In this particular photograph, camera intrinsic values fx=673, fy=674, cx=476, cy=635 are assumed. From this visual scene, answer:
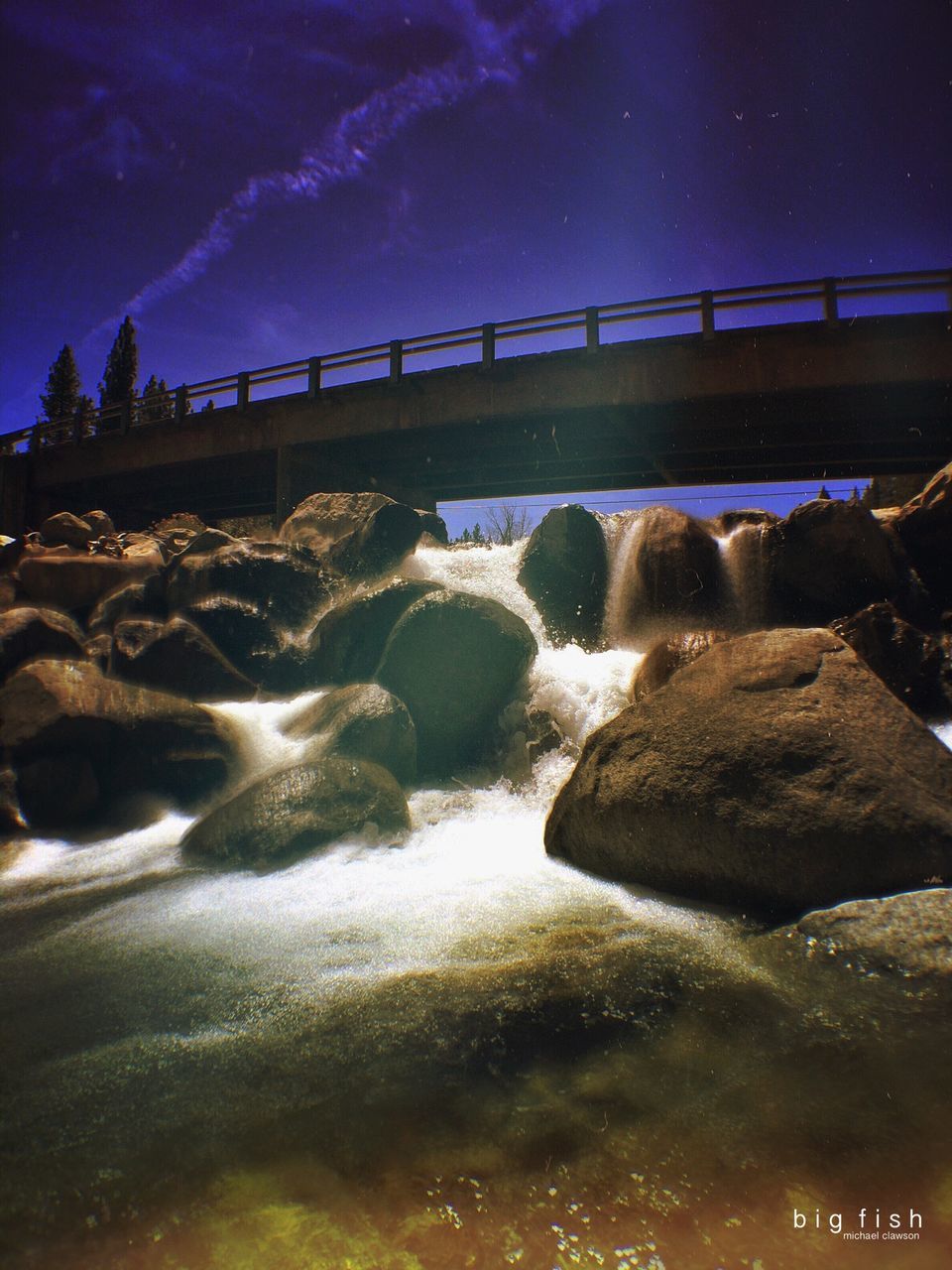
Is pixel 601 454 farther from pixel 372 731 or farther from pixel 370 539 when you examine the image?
pixel 372 731

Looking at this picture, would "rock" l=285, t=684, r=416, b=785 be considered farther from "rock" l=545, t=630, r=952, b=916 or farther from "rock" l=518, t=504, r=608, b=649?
"rock" l=518, t=504, r=608, b=649

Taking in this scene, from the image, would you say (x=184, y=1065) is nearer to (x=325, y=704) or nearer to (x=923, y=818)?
(x=923, y=818)

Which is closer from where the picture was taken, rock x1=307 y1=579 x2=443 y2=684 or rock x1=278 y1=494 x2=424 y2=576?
rock x1=307 y1=579 x2=443 y2=684

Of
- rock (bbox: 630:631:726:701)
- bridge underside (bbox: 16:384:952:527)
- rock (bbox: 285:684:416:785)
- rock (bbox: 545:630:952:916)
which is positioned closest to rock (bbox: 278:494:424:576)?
rock (bbox: 285:684:416:785)

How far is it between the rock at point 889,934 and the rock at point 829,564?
652 cm

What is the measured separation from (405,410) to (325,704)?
10.6 m

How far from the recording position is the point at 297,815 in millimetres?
4762

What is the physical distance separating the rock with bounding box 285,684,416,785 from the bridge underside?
32.9ft

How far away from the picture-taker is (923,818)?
314cm

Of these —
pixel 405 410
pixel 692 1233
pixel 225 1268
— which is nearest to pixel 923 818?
pixel 692 1233

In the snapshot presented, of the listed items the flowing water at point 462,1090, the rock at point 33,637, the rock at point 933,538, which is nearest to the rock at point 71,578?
the rock at point 33,637

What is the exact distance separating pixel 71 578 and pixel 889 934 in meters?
11.0

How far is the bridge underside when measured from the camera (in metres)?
13.9

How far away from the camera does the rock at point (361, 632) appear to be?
8242 mm
